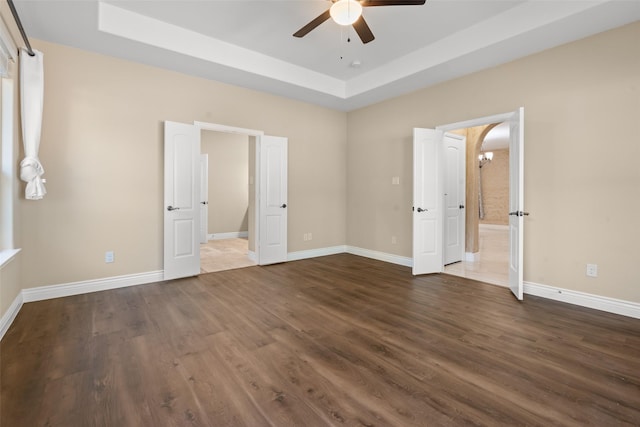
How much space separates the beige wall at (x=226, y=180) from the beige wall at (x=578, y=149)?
5736 millimetres

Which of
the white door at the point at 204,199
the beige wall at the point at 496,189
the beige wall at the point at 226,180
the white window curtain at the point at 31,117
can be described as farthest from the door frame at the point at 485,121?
the beige wall at the point at 496,189

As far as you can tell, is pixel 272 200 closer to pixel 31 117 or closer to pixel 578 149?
pixel 31 117

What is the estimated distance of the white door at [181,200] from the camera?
4.11 metres

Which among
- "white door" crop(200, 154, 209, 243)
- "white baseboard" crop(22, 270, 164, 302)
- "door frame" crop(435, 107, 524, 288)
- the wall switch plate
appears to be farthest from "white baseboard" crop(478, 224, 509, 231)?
"white baseboard" crop(22, 270, 164, 302)

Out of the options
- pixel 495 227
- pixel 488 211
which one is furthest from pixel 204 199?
pixel 488 211

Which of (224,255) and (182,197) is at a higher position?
(182,197)

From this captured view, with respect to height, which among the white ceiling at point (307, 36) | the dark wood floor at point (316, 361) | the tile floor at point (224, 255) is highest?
the white ceiling at point (307, 36)

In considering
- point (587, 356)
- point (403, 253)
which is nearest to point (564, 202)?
point (587, 356)

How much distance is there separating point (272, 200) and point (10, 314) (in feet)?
11.0

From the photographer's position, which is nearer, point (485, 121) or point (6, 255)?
point (6, 255)

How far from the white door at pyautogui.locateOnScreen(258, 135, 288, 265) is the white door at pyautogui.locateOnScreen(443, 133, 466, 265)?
276cm

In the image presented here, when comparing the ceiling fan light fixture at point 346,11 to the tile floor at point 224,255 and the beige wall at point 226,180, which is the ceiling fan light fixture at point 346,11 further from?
the beige wall at point 226,180

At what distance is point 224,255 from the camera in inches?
233

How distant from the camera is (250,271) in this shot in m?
4.68
